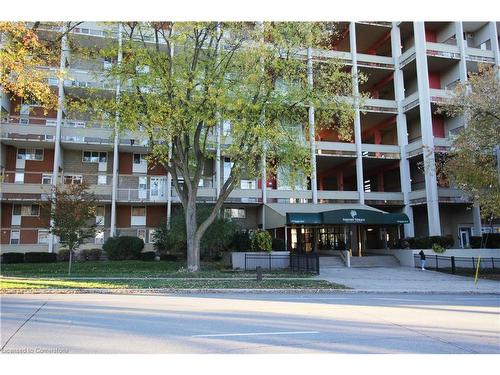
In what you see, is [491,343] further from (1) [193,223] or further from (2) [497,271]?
(2) [497,271]

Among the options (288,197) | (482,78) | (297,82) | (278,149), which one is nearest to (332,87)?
(297,82)

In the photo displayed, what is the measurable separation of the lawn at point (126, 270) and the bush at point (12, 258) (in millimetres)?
2254

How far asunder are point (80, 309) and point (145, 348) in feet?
16.0

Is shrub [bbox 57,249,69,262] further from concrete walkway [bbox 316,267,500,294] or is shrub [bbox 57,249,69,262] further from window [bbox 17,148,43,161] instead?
concrete walkway [bbox 316,267,500,294]

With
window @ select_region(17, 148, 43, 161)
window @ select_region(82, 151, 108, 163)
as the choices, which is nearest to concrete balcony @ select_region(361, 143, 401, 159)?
window @ select_region(82, 151, 108, 163)

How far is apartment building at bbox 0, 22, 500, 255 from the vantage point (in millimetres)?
31281

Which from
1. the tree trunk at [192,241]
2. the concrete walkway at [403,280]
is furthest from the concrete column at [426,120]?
the tree trunk at [192,241]

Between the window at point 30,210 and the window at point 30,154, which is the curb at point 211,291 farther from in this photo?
the window at point 30,154

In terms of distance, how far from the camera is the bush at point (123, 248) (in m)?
29.5

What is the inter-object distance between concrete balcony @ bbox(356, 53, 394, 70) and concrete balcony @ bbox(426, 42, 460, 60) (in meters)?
3.26

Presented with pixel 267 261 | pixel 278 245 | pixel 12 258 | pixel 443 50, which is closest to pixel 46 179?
pixel 12 258

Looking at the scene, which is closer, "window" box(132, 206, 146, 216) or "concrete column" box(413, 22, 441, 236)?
"concrete column" box(413, 22, 441, 236)

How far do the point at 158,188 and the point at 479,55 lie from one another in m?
29.0

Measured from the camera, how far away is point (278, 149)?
69.7 feet
